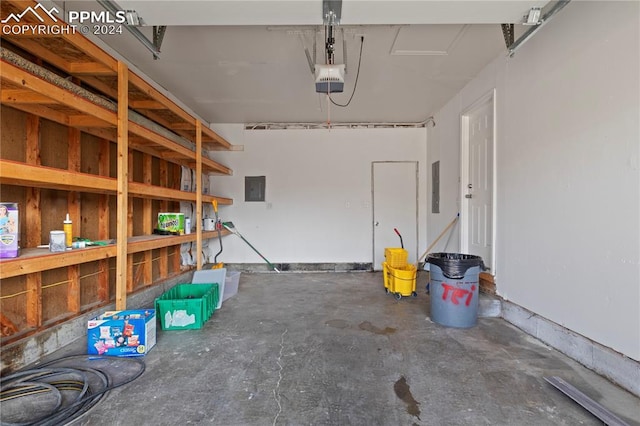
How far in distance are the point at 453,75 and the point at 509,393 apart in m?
3.50

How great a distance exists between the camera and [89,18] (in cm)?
245

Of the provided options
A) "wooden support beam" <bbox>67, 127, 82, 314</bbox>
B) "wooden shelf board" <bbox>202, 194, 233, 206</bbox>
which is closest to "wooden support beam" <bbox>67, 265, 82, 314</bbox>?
"wooden support beam" <bbox>67, 127, 82, 314</bbox>

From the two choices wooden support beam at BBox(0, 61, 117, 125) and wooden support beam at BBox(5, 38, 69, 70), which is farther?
wooden support beam at BBox(5, 38, 69, 70)

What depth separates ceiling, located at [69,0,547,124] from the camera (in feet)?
6.25

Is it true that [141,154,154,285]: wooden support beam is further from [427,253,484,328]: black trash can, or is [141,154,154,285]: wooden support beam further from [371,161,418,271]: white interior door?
[371,161,418,271]: white interior door

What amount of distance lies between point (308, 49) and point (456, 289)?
284 centimetres

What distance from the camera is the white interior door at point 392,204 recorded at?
18.6 ft

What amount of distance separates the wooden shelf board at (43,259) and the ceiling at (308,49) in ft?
5.62

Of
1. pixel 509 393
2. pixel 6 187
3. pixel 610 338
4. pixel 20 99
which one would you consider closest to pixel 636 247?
pixel 610 338

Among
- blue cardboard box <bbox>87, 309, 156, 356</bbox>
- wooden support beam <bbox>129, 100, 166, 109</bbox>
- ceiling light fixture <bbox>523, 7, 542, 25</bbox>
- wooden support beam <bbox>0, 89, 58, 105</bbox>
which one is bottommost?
blue cardboard box <bbox>87, 309, 156, 356</bbox>

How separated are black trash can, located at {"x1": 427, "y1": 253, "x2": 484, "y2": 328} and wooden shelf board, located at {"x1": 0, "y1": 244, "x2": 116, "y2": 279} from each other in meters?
2.94

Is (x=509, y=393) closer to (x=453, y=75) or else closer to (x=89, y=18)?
(x=453, y=75)

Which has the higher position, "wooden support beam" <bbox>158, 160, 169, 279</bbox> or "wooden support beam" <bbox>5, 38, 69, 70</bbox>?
"wooden support beam" <bbox>5, 38, 69, 70</bbox>

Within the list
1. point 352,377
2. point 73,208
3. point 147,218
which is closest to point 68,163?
point 73,208
